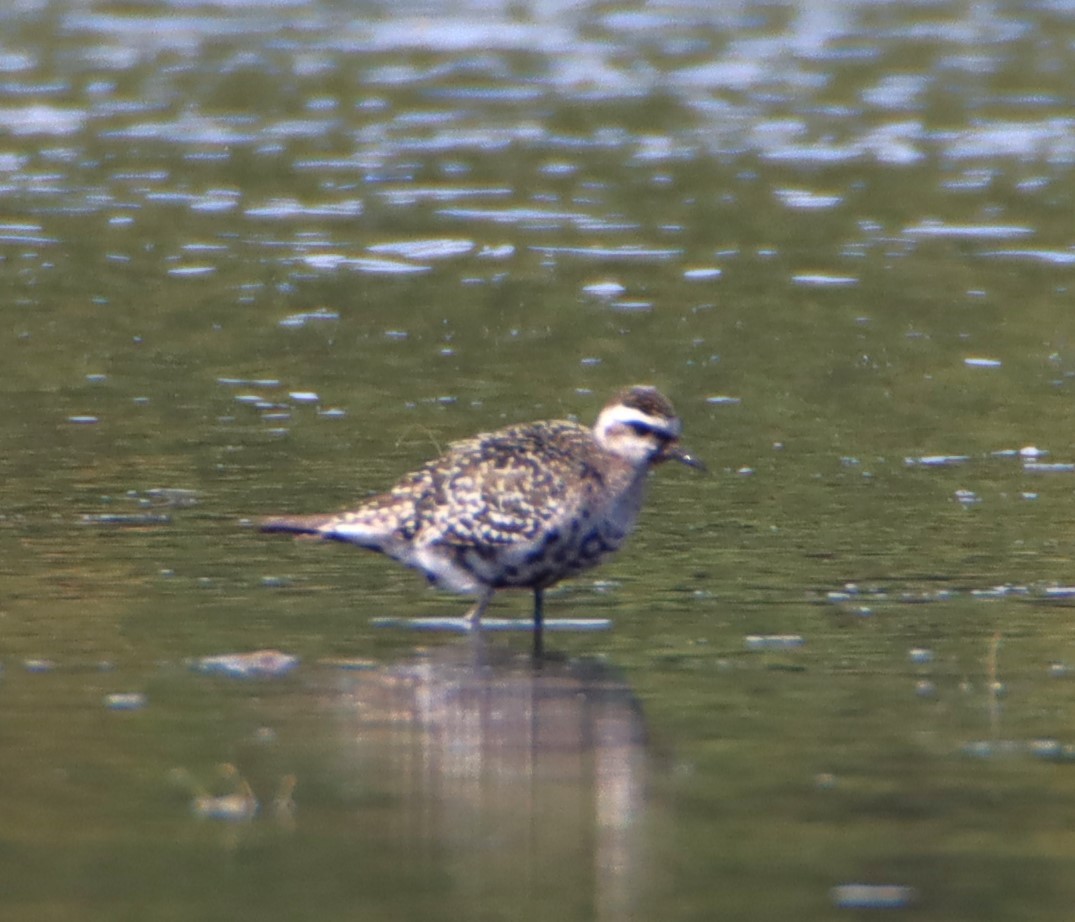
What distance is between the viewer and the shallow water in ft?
27.3

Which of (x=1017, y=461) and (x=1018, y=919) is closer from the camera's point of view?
(x=1018, y=919)

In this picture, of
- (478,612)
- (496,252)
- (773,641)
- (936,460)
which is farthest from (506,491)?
(496,252)

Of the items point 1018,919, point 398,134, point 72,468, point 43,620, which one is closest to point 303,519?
point 43,620

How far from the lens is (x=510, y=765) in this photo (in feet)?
30.2

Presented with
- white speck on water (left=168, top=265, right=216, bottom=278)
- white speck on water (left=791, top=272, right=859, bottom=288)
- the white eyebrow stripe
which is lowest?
white speck on water (left=791, top=272, right=859, bottom=288)

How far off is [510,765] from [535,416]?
24.6 ft

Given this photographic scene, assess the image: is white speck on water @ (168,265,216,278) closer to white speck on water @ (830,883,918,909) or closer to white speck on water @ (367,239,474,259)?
white speck on water @ (367,239,474,259)

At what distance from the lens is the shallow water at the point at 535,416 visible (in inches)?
328

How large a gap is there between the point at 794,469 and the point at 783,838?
6958mm

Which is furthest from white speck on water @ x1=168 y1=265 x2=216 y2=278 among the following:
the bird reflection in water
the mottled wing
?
the bird reflection in water

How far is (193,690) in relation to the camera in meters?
10.1

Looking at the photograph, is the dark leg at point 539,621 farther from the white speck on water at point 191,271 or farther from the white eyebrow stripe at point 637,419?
the white speck on water at point 191,271

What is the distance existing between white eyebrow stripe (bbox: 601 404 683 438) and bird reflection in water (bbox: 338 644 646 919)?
1.51 metres

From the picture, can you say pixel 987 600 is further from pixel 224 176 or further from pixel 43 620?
pixel 224 176
